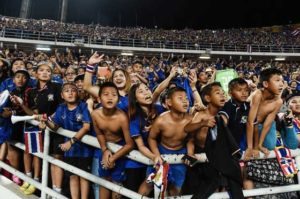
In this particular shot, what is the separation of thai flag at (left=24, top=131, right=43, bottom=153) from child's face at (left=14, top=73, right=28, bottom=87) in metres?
0.96

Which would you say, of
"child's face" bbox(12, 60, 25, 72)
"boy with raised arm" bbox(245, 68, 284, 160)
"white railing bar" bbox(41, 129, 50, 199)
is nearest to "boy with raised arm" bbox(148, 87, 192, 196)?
"boy with raised arm" bbox(245, 68, 284, 160)

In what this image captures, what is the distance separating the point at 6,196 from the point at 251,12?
169 ft

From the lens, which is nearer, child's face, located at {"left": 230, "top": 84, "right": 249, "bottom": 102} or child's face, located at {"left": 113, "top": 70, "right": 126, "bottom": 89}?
child's face, located at {"left": 230, "top": 84, "right": 249, "bottom": 102}

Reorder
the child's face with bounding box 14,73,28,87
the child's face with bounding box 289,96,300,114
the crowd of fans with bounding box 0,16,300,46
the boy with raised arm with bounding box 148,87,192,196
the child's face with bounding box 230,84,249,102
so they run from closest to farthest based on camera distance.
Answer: the boy with raised arm with bounding box 148,87,192,196, the child's face with bounding box 230,84,249,102, the child's face with bounding box 289,96,300,114, the child's face with bounding box 14,73,28,87, the crowd of fans with bounding box 0,16,300,46

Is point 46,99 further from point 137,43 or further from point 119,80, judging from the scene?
point 137,43

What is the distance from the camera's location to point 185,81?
15.7 feet

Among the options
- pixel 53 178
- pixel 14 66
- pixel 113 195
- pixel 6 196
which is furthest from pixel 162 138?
pixel 14 66

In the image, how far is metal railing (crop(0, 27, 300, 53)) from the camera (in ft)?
84.1

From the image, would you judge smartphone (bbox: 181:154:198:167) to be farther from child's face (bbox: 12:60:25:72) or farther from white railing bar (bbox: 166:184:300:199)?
child's face (bbox: 12:60:25:72)

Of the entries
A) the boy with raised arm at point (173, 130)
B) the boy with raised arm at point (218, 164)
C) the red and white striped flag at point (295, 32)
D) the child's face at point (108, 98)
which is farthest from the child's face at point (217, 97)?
the red and white striped flag at point (295, 32)

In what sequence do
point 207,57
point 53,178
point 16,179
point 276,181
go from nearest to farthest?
point 276,181 < point 53,178 < point 16,179 < point 207,57

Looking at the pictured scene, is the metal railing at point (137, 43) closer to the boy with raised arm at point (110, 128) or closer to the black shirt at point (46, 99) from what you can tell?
the black shirt at point (46, 99)

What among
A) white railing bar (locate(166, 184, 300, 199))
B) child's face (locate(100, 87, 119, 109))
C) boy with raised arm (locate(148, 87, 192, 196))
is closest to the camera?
white railing bar (locate(166, 184, 300, 199))

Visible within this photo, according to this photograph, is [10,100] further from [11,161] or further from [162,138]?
[162,138]
